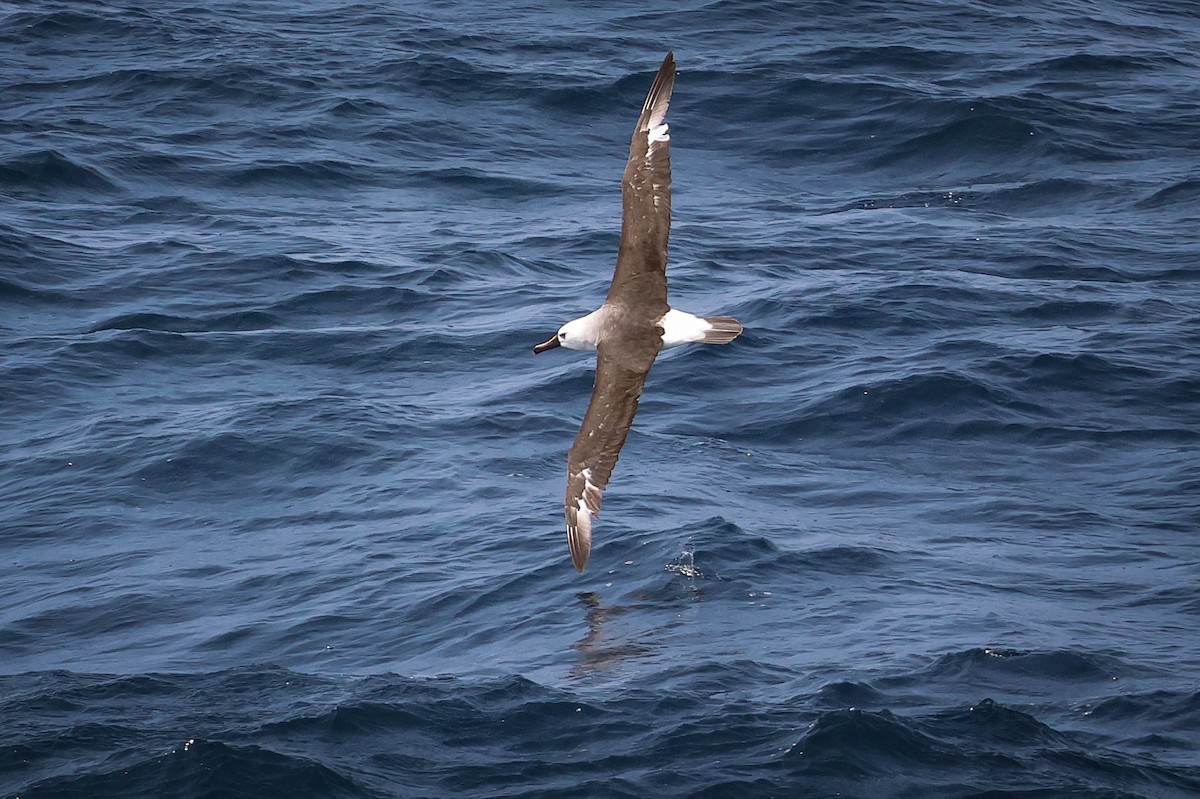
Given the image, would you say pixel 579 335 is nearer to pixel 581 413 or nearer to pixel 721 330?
pixel 721 330

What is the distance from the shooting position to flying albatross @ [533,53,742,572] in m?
12.4

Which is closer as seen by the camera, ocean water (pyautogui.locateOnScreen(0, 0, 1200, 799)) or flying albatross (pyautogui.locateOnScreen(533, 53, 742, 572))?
ocean water (pyautogui.locateOnScreen(0, 0, 1200, 799))

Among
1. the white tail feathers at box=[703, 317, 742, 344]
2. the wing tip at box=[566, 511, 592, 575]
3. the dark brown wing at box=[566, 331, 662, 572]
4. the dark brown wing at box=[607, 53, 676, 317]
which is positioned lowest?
the wing tip at box=[566, 511, 592, 575]

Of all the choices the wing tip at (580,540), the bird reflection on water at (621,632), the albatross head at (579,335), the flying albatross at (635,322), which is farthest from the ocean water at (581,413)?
the albatross head at (579,335)

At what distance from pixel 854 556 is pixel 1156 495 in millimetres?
3281

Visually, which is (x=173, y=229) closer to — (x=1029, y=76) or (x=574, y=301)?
(x=574, y=301)

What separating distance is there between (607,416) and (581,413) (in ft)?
16.6

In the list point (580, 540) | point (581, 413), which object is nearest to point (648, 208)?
point (580, 540)

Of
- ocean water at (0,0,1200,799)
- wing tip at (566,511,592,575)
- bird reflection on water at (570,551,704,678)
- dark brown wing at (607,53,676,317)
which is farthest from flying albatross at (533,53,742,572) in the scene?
ocean water at (0,0,1200,799)

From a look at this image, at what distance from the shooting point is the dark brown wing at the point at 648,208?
12344 millimetres

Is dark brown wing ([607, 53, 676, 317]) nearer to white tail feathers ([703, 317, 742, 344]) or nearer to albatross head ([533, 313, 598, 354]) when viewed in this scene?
albatross head ([533, 313, 598, 354])

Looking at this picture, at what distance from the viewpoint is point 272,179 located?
23594 millimetres

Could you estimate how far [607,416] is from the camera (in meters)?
12.4

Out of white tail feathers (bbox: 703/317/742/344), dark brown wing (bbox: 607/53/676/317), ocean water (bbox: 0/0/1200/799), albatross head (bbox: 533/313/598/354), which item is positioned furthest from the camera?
albatross head (bbox: 533/313/598/354)
